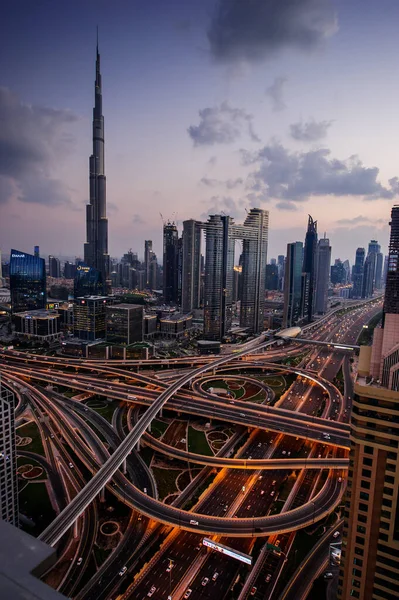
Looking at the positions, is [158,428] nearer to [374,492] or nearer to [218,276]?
[374,492]


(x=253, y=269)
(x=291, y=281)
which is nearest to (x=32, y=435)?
(x=253, y=269)

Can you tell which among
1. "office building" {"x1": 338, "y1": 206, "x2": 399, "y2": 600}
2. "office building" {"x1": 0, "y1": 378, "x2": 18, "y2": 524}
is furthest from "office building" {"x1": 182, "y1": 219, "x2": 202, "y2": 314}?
"office building" {"x1": 338, "y1": 206, "x2": 399, "y2": 600}

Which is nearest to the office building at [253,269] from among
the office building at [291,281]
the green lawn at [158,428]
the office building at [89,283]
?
the office building at [291,281]

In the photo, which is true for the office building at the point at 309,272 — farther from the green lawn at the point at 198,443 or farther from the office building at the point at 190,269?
the green lawn at the point at 198,443

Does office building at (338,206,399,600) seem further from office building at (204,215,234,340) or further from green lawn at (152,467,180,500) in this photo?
office building at (204,215,234,340)

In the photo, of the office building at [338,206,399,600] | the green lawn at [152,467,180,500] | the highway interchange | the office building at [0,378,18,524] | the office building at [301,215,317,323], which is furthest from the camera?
the office building at [301,215,317,323]

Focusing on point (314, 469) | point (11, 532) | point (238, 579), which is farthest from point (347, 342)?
point (11, 532)
